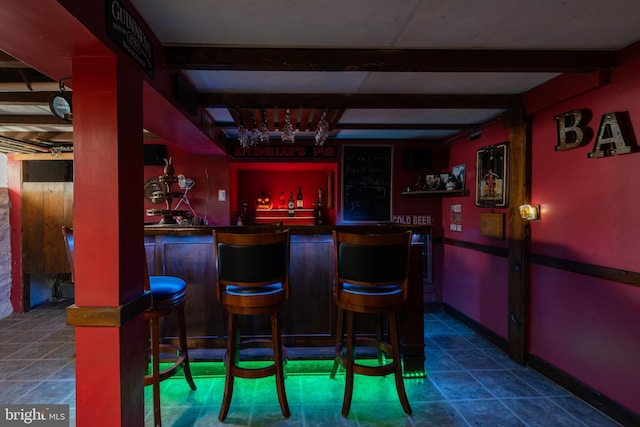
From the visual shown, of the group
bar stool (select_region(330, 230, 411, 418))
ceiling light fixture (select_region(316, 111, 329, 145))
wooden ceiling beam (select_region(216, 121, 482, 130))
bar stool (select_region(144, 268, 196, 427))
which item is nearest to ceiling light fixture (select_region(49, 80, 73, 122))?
bar stool (select_region(144, 268, 196, 427))

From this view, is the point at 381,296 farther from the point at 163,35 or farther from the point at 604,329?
the point at 163,35

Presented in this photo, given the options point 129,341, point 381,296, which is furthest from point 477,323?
point 129,341

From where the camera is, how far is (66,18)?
1375mm

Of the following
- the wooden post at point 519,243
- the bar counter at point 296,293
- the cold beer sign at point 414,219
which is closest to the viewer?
the bar counter at point 296,293

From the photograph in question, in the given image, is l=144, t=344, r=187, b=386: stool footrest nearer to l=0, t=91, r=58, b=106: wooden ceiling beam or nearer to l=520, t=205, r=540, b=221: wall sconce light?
l=0, t=91, r=58, b=106: wooden ceiling beam

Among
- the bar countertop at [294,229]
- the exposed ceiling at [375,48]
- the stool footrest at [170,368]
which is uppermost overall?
the exposed ceiling at [375,48]

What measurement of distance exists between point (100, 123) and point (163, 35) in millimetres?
767

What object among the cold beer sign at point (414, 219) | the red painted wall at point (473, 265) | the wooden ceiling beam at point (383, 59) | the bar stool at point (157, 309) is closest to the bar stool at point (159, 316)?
the bar stool at point (157, 309)

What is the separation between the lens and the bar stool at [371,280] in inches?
90.6

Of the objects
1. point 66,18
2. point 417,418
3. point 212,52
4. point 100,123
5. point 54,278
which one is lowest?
point 417,418

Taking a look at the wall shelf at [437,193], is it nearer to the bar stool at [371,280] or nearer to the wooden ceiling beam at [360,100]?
the wooden ceiling beam at [360,100]

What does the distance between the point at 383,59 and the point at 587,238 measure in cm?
201

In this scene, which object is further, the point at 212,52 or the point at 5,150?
the point at 5,150

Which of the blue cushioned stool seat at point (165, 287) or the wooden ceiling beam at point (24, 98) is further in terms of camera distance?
the wooden ceiling beam at point (24, 98)
